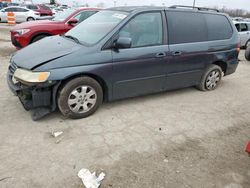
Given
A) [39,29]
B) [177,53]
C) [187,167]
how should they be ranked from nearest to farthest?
1. [187,167]
2. [177,53]
3. [39,29]

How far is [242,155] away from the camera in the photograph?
3.11m

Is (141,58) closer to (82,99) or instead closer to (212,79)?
(82,99)

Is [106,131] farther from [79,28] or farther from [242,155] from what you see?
[79,28]

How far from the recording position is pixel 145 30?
403cm

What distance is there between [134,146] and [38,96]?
5.02 ft

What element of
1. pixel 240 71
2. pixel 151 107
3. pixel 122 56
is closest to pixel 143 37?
pixel 122 56

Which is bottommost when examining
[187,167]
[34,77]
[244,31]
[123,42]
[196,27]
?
[187,167]

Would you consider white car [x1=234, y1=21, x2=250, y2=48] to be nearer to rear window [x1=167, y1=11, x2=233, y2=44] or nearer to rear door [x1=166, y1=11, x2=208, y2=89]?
rear window [x1=167, y1=11, x2=233, y2=44]

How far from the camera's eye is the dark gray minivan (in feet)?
11.2

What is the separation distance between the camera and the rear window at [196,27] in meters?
4.34

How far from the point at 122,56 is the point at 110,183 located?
203 centimetres

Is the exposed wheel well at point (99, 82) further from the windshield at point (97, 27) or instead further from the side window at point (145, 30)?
the side window at point (145, 30)

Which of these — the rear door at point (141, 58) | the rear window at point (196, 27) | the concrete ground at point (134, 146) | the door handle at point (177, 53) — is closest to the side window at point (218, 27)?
the rear window at point (196, 27)

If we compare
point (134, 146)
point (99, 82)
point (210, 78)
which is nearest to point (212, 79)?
point (210, 78)
